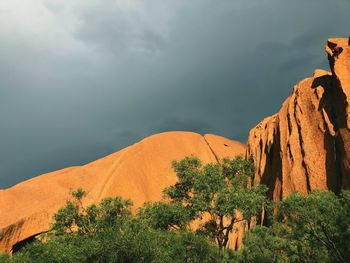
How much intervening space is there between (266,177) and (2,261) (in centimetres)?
3692

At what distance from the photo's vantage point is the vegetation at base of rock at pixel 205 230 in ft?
77.9

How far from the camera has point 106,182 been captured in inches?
3278

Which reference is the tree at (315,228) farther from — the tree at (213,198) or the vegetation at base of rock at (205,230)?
the tree at (213,198)

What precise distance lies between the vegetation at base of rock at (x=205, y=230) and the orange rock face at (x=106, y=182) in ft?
65.3

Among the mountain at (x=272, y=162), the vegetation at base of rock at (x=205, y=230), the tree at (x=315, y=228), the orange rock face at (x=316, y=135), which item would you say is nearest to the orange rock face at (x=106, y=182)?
the mountain at (x=272, y=162)

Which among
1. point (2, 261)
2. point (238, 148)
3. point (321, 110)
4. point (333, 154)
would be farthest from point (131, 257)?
point (238, 148)

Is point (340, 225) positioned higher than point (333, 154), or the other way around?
point (333, 154)

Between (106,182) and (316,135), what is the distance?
56.7 meters

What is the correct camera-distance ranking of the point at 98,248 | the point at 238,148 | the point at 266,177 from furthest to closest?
the point at 238,148 < the point at 266,177 < the point at 98,248

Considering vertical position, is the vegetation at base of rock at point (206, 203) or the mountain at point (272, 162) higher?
the mountain at point (272, 162)

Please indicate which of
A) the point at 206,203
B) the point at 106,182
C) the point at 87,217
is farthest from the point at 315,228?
the point at 106,182

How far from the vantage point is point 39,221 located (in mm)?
72000

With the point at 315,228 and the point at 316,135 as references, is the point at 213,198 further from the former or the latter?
the point at 315,228

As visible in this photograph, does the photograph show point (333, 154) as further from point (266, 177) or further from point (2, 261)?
point (2, 261)
